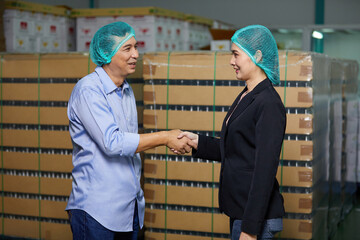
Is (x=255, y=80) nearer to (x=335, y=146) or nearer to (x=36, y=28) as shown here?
(x=335, y=146)

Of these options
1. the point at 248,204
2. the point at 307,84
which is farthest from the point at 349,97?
the point at 248,204

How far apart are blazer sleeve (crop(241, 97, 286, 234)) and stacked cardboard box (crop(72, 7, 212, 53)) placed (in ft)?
11.8

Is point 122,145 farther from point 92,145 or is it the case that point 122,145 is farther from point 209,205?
point 209,205

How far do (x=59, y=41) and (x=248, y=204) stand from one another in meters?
4.24

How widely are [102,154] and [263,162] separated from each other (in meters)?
0.85

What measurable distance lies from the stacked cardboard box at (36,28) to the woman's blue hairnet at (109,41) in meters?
2.88

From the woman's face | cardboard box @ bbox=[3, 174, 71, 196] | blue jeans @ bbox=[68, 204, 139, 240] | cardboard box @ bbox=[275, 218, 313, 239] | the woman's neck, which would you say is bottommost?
cardboard box @ bbox=[275, 218, 313, 239]

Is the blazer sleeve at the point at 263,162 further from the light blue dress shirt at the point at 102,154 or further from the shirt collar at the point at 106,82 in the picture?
the shirt collar at the point at 106,82

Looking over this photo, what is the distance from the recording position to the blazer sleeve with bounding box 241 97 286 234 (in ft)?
7.75

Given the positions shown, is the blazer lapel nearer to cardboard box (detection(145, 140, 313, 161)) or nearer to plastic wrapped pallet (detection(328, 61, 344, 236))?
cardboard box (detection(145, 140, 313, 161))

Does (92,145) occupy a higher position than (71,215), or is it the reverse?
(92,145)

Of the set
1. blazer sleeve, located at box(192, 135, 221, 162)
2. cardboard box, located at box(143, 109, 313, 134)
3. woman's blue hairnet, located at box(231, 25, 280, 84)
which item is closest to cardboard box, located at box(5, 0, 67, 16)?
cardboard box, located at box(143, 109, 313, 134)

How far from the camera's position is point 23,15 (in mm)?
5594

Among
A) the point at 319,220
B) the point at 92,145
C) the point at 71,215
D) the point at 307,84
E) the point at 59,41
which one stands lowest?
the point at 319,220
